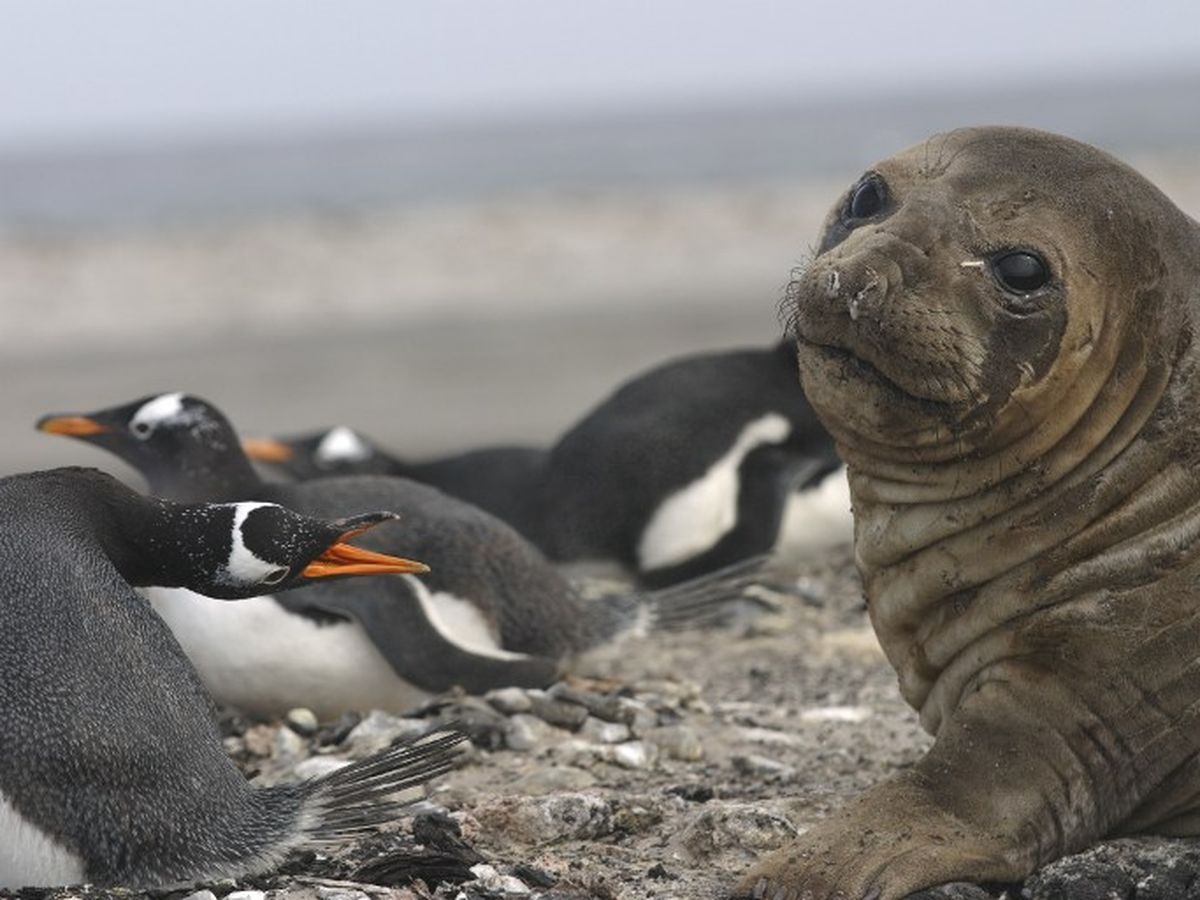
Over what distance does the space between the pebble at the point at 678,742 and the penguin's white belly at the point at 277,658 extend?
0.83m

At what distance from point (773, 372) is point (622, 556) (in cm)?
107

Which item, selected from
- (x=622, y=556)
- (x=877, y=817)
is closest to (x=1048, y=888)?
(x=877, y=817)

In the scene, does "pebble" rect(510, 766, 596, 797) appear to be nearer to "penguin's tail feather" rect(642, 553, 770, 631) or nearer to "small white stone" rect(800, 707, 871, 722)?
"small white stone" rect(800, 707, 871, 722)

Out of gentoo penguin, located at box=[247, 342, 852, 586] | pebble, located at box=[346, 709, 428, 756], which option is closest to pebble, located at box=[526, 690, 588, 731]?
pebble, located at box=[346, 709, 428, 756]

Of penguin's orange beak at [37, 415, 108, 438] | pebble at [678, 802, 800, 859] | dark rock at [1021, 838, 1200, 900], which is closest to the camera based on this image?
dark rock at [1021, 838, 1200, 900]

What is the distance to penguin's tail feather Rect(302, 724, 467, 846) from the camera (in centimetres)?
480

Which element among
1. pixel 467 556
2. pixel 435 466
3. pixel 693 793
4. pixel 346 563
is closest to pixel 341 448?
pixel 435 466

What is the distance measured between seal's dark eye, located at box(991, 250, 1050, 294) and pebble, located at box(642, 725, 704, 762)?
177 centimetres

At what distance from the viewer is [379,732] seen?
607 centimetres

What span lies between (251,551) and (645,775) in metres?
1.37

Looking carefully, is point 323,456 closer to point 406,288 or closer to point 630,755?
point 630,755

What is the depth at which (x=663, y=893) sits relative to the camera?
Answer: 474 cm

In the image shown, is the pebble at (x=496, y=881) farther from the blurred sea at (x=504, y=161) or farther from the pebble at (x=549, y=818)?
the blurred sea at (x=504, y=161)

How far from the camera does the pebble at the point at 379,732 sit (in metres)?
5.97
